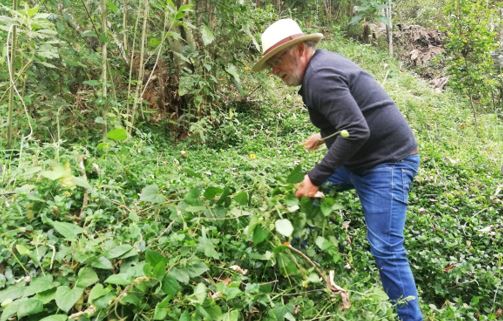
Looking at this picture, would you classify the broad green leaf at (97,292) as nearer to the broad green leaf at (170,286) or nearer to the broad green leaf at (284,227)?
the broad green leaf at (170,286)

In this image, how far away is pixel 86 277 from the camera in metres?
1.76

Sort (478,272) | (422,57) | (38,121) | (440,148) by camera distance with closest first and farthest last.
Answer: (478,272) → (38,121) → (440,148) → (422,57)

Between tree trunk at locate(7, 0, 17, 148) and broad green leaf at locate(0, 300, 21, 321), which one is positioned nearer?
broad green leaf at locate(0, 300, 21, 321)

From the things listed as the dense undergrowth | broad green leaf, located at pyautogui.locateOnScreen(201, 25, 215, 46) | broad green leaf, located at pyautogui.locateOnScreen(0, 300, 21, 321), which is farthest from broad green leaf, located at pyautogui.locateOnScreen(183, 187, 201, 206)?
broad green leaf, located at pyautogui.locateOnScreen(201, 25, 215, 46)

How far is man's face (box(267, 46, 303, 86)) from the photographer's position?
2311 mm

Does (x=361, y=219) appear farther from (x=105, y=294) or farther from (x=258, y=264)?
(x=105, y=294)

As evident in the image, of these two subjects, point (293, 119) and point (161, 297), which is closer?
point (161, 297)

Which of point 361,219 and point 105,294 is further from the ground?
point 105,294

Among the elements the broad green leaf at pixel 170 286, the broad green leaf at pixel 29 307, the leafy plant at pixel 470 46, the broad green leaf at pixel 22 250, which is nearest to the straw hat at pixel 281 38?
the broad green leaf at pixel 170 286

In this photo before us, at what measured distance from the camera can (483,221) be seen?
3504 mm

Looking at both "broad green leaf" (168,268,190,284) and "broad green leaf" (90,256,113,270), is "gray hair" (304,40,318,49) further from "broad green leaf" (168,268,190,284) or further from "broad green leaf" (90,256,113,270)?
"broad green leaf" (90,256,113,270)

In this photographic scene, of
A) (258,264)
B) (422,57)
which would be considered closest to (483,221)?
(258,264)

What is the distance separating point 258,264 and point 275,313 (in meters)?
0.29

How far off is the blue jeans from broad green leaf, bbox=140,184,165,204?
1.15 metres
